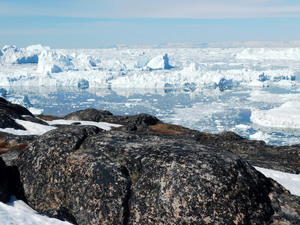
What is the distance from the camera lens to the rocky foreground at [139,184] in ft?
38.4

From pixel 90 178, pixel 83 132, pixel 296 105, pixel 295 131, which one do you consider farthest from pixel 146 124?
pixel 296 105

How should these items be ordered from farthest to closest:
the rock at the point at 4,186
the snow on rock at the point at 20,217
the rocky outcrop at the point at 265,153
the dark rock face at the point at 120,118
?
1. the dark rock face at the point at 120,118
2. the rocky outcrop at the point at 265,153
3. the rock at the point at 4,186
4. the snow on rock at the point at 20,217

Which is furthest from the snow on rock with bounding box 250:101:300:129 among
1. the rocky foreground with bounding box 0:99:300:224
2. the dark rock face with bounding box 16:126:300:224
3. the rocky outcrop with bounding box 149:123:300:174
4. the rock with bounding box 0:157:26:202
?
the rock with bounding box 0:157:26:202

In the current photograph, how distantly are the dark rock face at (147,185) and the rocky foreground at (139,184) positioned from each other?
0.04 meters

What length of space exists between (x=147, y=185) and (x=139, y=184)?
13.9 inches

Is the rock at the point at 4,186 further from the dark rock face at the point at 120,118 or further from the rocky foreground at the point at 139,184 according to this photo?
the dark rock face at the point at 120,118

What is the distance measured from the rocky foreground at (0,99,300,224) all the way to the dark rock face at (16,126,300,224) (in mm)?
35

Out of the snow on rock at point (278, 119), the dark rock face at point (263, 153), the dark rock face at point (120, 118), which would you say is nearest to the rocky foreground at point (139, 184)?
the dark rock face at point (263, 153)

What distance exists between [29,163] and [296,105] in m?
173

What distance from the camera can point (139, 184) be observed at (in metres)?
12.6

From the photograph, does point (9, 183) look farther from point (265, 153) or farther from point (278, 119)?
point (278, 119)

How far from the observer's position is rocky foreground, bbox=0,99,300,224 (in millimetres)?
11719

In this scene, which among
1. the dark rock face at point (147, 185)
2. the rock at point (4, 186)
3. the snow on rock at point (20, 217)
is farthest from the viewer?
the rock at point (4, 186)

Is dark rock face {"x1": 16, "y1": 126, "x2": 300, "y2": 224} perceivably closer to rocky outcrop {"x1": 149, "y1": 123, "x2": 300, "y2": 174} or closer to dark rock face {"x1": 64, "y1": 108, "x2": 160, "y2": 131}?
rocky outcrop {"x1": 149, "y1": 123, "x2": 300, "y2": 174}
